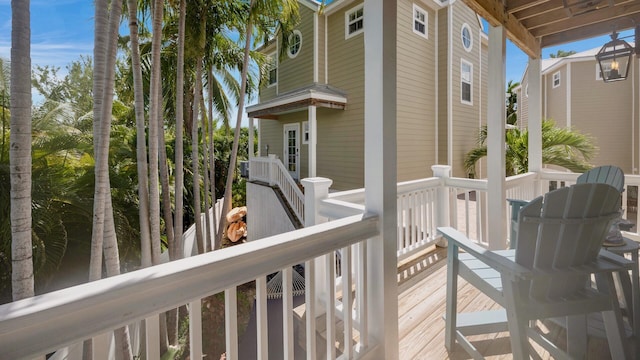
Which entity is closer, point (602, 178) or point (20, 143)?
point (20, 143)

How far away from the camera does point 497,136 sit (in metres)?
3.33

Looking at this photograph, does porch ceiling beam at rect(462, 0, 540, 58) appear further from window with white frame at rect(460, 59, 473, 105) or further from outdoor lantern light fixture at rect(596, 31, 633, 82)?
window with white frame at rect(460, 59, 473, 105)

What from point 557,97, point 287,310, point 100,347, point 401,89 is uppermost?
point 557,97

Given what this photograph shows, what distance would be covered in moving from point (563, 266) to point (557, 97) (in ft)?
43.1

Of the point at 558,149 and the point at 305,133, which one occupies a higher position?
the point at 305,133

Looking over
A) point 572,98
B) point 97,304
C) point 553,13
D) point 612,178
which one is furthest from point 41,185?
point 572,98

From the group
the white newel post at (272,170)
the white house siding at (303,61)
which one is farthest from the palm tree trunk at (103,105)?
the white house siding at (303,61)

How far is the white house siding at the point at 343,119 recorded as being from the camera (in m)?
8.43

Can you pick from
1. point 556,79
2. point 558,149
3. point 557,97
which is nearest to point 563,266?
point 558,149

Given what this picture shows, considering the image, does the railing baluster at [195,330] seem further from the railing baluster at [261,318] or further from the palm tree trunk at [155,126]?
the palm tree trunk at [155,126]

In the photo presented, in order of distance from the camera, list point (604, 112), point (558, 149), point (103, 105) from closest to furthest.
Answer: point (103, 105) < point (558, 149) < point (604, 112)

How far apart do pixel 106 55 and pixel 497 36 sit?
12.8 feet

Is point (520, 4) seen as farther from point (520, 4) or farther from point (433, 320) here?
point (433, 320)

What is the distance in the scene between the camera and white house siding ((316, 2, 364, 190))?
8.43 metres
